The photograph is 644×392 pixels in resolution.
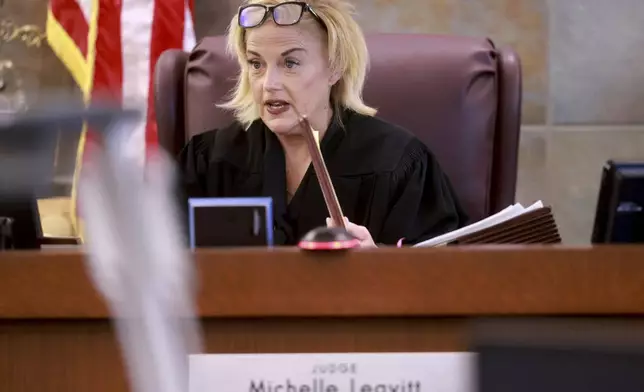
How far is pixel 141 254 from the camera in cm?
35

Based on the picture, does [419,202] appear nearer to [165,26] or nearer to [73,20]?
[165,26]

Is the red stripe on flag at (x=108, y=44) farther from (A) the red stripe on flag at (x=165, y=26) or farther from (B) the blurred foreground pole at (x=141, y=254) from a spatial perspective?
(B) the blurred foreground pole at (x=141, y=254)

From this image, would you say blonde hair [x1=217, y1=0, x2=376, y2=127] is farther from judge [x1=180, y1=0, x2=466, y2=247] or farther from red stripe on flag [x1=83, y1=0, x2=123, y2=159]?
red stripe on flag [x1=83, y1=0, x2=123, y2=159]

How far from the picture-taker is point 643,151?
2219 millimetres

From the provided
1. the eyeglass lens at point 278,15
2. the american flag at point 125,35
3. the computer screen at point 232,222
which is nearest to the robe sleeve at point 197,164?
the eyeglass lens at point 278,15

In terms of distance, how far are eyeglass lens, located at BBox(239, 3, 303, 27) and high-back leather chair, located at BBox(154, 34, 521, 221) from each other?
12 cm

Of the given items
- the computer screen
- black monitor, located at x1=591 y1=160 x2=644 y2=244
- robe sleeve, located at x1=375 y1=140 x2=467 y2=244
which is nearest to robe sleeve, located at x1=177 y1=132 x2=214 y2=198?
robe sleeve, located at x1=375 y1=140 x2=467 y2=244

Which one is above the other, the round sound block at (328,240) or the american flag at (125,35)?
the american flag at (125,35)

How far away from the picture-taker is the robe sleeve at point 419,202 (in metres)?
1.49

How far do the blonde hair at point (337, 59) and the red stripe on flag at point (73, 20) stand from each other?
2.18 feet

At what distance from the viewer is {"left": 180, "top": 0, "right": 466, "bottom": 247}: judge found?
1.48 m

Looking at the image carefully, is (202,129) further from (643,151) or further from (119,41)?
(643,151)

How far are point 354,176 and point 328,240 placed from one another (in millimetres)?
916

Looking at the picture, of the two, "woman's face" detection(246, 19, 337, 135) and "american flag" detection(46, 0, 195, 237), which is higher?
"american flag" detection(46, 0, 195, 237)
